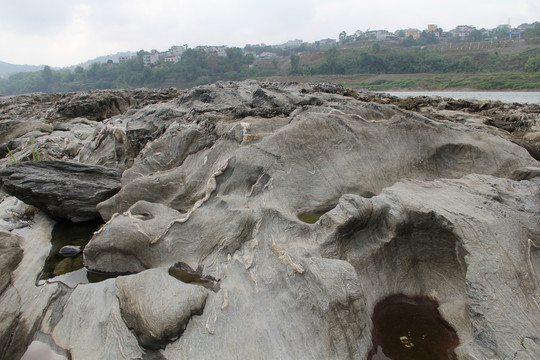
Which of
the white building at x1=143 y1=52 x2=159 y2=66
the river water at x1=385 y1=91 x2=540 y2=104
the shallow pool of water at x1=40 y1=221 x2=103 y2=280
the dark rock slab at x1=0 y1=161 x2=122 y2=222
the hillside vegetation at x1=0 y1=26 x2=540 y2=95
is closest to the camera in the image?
the shallow pool of water at x1=40 y1=221 x2=103 y2=280

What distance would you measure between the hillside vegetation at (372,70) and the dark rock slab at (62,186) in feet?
161

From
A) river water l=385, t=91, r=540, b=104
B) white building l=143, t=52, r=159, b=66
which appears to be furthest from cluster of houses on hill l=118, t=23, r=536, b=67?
river water l=385, t=91, r=540, b=104

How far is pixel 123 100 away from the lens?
1784 centimetres

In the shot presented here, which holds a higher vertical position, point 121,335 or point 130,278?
point 130,278

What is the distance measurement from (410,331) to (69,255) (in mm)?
5359

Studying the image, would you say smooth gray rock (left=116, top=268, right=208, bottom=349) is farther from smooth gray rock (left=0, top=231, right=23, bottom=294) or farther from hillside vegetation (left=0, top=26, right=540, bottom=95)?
hillside vegetation (left=0, top=26, right=540, bottom=95)

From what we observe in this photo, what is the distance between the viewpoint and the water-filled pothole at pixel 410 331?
352 cm

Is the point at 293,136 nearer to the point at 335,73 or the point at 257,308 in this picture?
the point at 257,308

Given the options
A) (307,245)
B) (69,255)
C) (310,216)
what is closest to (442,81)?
(310,216)

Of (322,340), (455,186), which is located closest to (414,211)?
(455,186)

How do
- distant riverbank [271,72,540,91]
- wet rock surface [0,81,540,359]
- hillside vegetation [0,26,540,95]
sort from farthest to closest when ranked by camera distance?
hillside vegetation [0,26,540,95] < distant riverbank [271,72,540,91] < wet rock surface [0,81,540,359]

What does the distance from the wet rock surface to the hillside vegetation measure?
45.9m

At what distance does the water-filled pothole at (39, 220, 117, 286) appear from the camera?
5059 millimetres

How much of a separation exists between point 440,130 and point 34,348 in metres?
7.23
